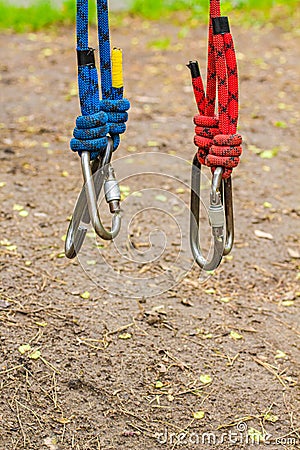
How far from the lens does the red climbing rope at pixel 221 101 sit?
1.52 metres

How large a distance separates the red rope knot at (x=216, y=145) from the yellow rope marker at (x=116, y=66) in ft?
0.73

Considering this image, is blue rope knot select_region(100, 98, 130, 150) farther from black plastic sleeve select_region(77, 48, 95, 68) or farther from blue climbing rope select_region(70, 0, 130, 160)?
black plastic sleeve select_region(77, 48, 95, 68)

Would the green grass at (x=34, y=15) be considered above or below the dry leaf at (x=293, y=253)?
above

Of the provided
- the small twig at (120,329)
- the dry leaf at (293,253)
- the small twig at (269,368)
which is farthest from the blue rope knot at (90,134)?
the dry leaf at (293,253)

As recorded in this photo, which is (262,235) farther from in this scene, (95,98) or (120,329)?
(95,98)

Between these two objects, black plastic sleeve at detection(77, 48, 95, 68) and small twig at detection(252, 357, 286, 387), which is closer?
black plastic sleeve at detection(77, 48, 95, 68)

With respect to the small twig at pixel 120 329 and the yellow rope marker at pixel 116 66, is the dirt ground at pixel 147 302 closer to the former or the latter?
the small twig at pixel 120 329

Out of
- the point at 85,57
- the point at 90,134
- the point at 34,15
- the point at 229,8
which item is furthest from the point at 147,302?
the point at 229,8

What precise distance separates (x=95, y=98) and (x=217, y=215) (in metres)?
0.39

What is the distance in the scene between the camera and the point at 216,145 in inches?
62.5

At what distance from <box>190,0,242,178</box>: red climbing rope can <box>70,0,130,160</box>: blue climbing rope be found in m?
0.21

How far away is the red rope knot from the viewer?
1.56 meters

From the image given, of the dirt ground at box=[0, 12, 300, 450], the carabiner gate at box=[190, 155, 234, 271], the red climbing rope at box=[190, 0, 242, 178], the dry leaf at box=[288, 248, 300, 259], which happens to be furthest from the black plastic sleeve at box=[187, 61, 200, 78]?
the dry leaf at box=[288, 248, 300, 259]

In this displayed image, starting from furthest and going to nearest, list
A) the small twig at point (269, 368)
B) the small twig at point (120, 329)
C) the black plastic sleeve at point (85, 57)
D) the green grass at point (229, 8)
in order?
the green grass at point (229, 8) < the small twig at point (120, 329) < the small twig at point (269, 368) < the black plastic sleeve at point (85, 57)
